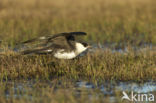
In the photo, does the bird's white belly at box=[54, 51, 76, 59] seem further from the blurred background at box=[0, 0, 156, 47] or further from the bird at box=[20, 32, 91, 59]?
the blurred background at box=[0, 0, 156, 47]

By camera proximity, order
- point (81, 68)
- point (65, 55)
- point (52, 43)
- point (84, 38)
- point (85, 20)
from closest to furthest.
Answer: point (81, 68) < point (65, 55) < point (52, 43) < point (84, 38) < point (85, 20)

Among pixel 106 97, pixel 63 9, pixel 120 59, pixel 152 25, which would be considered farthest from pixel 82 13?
pixel 106 97

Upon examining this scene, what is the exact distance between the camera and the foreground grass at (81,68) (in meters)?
8.30

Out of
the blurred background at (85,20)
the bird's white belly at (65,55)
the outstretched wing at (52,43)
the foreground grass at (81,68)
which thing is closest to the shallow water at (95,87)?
the foreground grass at (81,68)

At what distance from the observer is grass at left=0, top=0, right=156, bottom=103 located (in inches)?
296

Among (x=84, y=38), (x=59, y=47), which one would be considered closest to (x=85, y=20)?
(x=84, y=38)

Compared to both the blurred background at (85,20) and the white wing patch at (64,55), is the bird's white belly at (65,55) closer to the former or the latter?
the white wing patch at (64,55)

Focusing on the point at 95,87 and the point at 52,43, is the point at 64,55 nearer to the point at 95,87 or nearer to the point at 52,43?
the point at 52,43

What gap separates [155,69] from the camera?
27.7 feet

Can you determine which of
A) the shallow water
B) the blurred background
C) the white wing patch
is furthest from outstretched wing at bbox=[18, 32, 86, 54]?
the blurred background

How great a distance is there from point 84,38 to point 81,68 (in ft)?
13.8

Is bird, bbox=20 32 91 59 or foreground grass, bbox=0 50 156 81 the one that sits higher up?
bird, bbox=20 32 91 59

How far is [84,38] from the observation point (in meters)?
13.1

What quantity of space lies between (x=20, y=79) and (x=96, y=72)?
5.20ft
